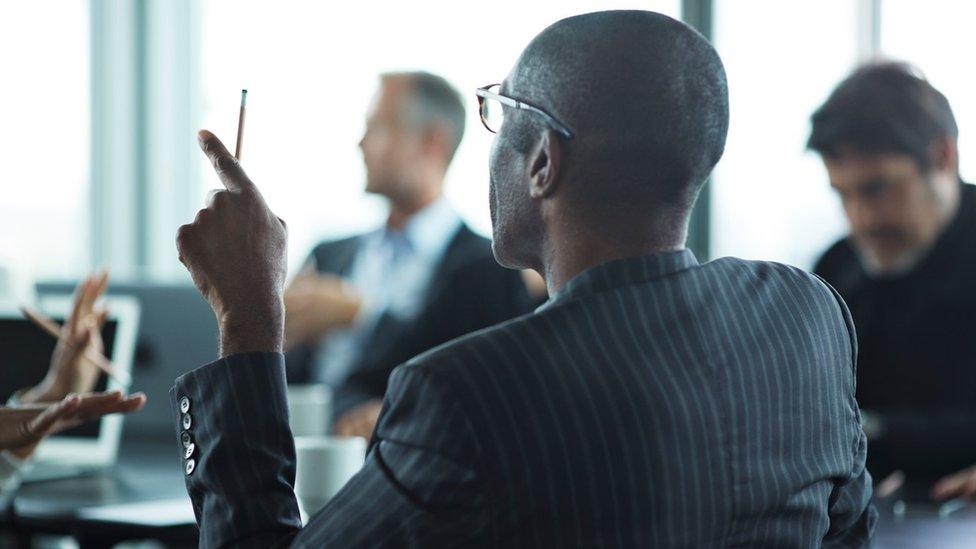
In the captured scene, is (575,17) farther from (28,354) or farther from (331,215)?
(331,215)

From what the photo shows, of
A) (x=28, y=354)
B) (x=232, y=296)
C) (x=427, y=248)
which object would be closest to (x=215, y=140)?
(x=232, y=296)

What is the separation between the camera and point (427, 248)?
280 centimetres

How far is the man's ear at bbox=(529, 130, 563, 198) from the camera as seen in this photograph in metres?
0.92

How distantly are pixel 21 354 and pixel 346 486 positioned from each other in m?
1.51

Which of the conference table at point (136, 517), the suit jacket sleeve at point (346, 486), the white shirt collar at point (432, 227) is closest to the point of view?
the suit jacket sleeve at point (346, 486)

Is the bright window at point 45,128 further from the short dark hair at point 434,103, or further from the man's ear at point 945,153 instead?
the man's ear at point 945,153

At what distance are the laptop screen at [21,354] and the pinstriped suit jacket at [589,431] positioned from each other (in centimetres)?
126

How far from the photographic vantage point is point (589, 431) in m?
0.82

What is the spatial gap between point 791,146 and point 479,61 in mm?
960

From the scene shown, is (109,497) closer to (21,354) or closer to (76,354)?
(76,354)

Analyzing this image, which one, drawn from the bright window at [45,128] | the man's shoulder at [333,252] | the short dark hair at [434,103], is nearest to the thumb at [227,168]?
the short dark hair at [434,103]

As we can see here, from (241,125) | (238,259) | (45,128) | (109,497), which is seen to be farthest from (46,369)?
(45,128)

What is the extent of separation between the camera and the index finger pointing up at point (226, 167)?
103 cm

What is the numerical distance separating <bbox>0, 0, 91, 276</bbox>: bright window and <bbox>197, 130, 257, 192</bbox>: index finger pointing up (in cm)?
338
